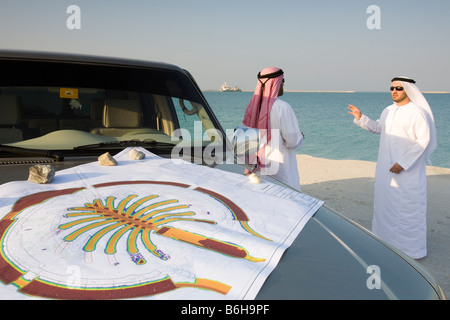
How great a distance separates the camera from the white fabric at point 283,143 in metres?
4.01

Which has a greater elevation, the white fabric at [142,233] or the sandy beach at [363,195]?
the white fabric at [142,233]

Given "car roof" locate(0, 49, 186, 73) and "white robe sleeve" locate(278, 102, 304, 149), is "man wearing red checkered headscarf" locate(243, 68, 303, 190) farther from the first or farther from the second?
"car roof" locate(0, 49, 186, 73)

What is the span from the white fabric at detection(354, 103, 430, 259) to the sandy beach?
325 millimetres

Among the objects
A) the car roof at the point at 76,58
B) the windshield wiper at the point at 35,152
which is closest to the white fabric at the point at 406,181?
the car roof at the point at 76,58

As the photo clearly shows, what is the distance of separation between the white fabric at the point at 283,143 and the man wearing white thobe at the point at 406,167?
1.38m

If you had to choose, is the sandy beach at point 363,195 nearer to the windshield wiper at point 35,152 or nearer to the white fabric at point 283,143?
the white fabric at point 283,143

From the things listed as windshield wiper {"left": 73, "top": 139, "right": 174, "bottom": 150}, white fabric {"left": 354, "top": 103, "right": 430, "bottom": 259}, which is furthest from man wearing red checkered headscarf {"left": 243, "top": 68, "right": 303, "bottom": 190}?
windshield wiper {"left": 73, "top": 139, "right": 174, "bottom": 150}

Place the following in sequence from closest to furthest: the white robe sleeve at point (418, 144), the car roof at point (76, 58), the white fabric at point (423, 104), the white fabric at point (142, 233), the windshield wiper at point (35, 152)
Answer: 1. the white fabric at point (142, 233)
2. the windshield wiper at point (35, 152)
3. the car roof at point (76, 58)
4. the white robe sleeve at point (418, 144)
5. the white fabric at point (423, 104)

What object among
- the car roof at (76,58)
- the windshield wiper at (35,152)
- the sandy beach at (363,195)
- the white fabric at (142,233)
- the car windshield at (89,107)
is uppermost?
the car roof at (76,58)

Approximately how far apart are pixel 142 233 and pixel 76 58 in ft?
4.69

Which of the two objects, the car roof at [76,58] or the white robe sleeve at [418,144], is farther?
the white robe sleeve at [418,144]
